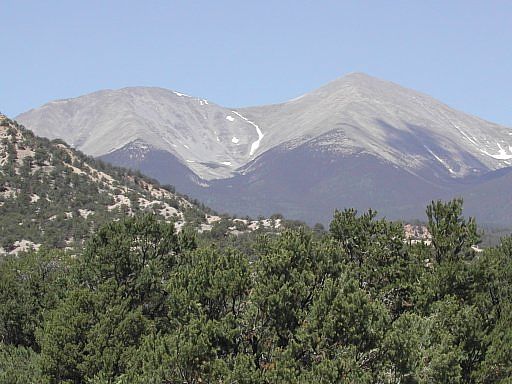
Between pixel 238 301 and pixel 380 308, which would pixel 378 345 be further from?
pixel 238 301

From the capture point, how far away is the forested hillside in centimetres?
2142

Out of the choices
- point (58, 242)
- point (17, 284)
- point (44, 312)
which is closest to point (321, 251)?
point (44, 312)

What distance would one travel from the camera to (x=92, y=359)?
25078 mm

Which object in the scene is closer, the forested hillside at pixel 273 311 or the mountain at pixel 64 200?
the forested hillside at pixel 273 311

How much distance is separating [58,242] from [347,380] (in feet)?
146

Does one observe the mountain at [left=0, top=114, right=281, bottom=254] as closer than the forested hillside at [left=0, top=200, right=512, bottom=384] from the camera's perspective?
No

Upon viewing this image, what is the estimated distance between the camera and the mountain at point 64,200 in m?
62.0

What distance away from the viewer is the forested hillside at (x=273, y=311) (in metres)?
21.4

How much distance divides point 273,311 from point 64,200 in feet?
166

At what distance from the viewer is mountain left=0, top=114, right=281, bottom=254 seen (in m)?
62.0

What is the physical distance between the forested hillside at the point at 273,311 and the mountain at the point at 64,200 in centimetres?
2428

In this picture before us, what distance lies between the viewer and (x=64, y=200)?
70125 millimetres

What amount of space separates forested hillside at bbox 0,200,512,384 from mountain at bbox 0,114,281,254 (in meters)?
24.3

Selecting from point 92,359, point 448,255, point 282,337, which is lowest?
point 92,359
